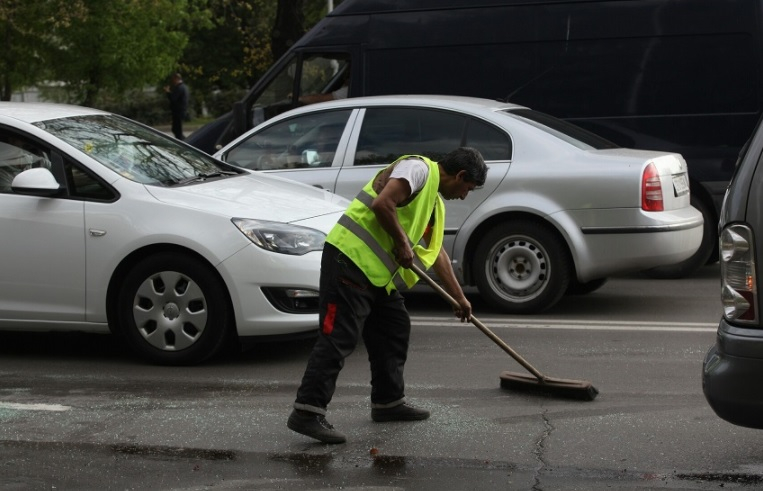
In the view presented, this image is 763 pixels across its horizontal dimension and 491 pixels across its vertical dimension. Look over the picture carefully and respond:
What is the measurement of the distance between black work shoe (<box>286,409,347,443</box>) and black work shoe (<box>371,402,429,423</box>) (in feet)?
1.50

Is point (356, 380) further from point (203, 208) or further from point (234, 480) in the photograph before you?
point (234, 480)

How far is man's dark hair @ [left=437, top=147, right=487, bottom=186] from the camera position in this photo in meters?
5.65

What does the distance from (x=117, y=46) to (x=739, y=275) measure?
2286cm

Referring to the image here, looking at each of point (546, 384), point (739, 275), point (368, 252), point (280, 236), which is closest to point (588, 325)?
point (546, 384)

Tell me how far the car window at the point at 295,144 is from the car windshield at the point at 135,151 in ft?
4.12

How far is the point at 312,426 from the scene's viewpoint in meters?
5.61

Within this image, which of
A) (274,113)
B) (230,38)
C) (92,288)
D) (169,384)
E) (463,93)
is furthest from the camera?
(230,38)

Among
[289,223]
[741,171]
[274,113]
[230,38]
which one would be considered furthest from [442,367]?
[230,38]

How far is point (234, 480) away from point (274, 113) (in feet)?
26.8

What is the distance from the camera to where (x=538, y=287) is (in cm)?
908

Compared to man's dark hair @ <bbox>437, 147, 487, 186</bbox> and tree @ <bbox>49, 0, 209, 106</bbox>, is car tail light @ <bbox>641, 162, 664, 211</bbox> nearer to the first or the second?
man's dark hair @ <bbox>437, 147, 487, 186</bbox>

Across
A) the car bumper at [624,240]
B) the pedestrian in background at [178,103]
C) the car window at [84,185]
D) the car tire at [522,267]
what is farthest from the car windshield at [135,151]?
the pedestrian in background at [178,103]

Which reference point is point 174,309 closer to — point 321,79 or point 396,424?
point 396,424

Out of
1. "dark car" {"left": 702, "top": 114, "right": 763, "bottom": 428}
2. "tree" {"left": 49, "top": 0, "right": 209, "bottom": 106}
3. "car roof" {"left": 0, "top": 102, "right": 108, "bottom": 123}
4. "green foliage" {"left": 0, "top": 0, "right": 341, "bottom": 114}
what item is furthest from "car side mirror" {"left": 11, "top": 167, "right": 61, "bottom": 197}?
"tree" {"left": 49, "top": 0, "right": 209, "bottom": 106}
